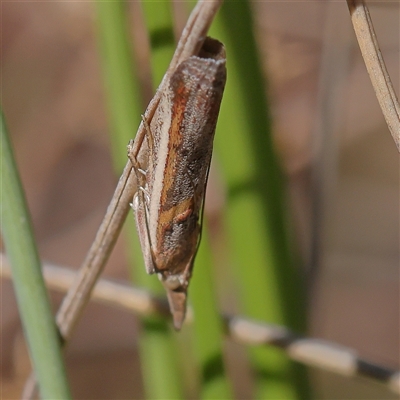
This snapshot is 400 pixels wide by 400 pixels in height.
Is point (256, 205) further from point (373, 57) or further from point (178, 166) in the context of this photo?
point (373, 57)

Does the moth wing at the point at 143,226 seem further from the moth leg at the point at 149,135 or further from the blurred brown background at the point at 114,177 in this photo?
the blurred brown background at the point at 114,177

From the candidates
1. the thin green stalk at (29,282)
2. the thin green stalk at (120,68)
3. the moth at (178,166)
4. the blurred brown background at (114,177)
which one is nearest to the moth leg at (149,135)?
the moth at (178,166)

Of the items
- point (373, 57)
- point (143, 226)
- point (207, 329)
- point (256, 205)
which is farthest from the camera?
point (256, 205)

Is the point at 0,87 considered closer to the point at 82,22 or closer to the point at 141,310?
the point at 82,22

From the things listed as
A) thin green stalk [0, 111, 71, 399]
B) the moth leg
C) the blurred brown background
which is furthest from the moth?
the blurred brown background

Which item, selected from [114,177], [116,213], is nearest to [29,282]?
[116,213]

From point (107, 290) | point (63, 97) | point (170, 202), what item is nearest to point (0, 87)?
point (63, 97)
